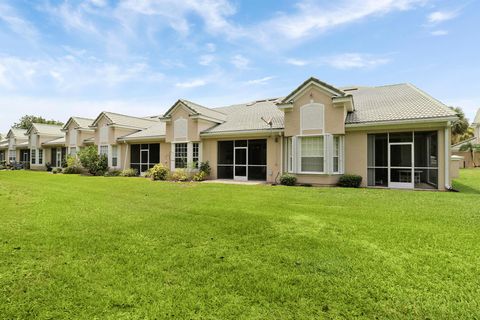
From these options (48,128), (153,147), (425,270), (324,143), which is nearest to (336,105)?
(324,143)

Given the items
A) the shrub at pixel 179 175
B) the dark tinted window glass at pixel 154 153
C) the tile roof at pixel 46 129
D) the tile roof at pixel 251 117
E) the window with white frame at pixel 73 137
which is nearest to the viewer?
the tile roof at pixel 251 117

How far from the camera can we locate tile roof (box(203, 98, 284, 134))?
1804 centimetres

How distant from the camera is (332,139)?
1480 cm

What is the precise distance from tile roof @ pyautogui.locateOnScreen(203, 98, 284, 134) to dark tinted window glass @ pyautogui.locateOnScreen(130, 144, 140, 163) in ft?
28.6

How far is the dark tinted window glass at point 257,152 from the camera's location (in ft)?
59.3

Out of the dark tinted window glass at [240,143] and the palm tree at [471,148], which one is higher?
the palm tree at [471,148]

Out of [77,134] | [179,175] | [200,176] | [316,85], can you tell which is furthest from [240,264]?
[77,134]

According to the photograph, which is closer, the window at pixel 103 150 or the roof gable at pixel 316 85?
the roof gable at pixel 316 85

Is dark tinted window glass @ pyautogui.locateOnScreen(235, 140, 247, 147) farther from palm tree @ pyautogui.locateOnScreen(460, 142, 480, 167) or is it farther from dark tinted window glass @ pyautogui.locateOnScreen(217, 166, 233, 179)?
palm tree @ pyautogui.locateOnScreen(460, 142, 480, 167)

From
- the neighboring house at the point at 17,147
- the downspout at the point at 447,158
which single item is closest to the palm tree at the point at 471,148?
the downspout at the point at 447,158

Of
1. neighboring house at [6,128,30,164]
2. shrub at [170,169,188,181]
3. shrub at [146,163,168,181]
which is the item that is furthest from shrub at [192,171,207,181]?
neighboring house at [6,128,30,164]

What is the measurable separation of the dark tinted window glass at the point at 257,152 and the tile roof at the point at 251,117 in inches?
46.3

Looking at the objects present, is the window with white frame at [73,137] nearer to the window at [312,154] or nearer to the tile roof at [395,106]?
the window at [312,154]

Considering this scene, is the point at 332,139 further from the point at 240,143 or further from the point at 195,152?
the point at 195,152
